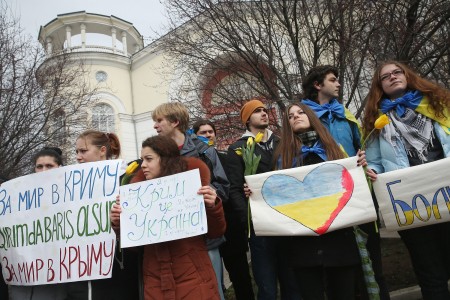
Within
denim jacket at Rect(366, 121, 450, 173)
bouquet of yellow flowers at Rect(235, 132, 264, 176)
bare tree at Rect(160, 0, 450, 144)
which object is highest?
bare tree at Rect(160, 0, 450, 144)

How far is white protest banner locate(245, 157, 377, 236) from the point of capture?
2.33 meters

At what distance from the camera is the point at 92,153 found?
3.03m

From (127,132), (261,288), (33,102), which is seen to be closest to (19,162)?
(33,102)

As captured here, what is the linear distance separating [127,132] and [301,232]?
1864 cm

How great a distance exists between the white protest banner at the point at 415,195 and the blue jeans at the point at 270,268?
0.91m

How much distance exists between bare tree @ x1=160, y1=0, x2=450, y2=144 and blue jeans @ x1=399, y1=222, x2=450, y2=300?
9.59 feet

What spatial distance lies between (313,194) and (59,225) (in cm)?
187

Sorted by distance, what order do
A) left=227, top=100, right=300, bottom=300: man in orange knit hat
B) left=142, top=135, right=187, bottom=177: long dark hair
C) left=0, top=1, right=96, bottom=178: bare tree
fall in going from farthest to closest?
left=0, top=1, right=96, bottom=178: bare tree < left=227, top=100, right=300, bottom=300: man in orange knit hat < left=142, top=135, right=187, bottom=177: long dark hair

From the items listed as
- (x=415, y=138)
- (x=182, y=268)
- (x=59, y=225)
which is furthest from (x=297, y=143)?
(x=59, y=225)

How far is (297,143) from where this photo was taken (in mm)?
2691

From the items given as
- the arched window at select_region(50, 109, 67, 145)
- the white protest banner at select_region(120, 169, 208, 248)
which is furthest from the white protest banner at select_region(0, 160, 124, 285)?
the arched window at select_region(50, 109, 67, 145)

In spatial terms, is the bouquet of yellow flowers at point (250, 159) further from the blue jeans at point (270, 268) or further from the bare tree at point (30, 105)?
the bare tree at point (30, 105)

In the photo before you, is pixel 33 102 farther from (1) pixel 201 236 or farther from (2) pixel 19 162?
(1) pixel 201 236

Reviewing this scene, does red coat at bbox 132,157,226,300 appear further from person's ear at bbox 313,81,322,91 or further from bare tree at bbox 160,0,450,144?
bare tree at bbox 160,0,450,144
